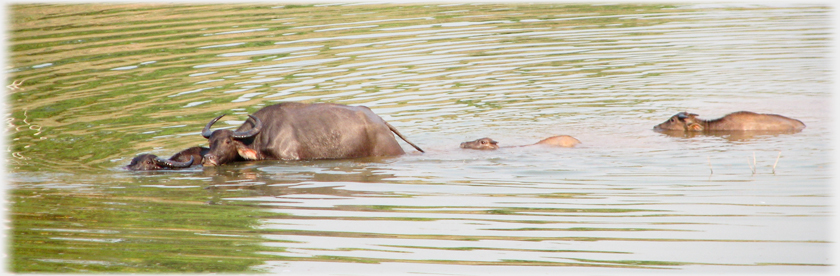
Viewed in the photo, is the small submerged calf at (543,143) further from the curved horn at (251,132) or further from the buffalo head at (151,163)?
the buffalo head at (151,163)

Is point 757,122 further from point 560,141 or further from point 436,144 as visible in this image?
point 436,144

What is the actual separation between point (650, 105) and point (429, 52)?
601 centimetres

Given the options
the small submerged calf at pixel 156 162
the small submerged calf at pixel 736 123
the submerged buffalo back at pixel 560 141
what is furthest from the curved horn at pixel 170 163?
the small submerged calf at pixel 736 123

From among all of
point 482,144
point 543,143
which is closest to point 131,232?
point 482,144

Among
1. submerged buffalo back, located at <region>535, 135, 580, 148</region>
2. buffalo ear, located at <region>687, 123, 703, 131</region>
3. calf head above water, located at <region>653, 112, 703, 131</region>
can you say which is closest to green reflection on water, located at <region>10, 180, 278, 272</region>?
submerged buffalo back, located at <region>535, 135, 580, 148</region>

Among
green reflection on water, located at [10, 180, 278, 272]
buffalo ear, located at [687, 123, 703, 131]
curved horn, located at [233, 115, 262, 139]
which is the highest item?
curved horn, located at [233, 115, 262, 139]

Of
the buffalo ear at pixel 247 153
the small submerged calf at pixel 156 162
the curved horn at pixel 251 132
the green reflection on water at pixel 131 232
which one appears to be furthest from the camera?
the buffalo ear at pixel 247 153

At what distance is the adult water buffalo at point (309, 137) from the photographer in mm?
12016

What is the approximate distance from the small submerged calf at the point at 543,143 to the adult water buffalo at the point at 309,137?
628 mm

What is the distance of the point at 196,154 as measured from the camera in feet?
39.8

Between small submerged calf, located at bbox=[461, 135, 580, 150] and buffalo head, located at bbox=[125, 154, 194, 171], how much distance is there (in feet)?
11.1

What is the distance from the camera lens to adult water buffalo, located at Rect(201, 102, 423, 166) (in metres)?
12.0

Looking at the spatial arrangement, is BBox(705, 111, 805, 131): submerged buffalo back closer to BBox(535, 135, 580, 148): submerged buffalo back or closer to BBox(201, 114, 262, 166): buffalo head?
BBox(535, 135, 580, 148): submerged buffalo back

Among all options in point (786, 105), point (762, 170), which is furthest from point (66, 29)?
point (762, 170)
